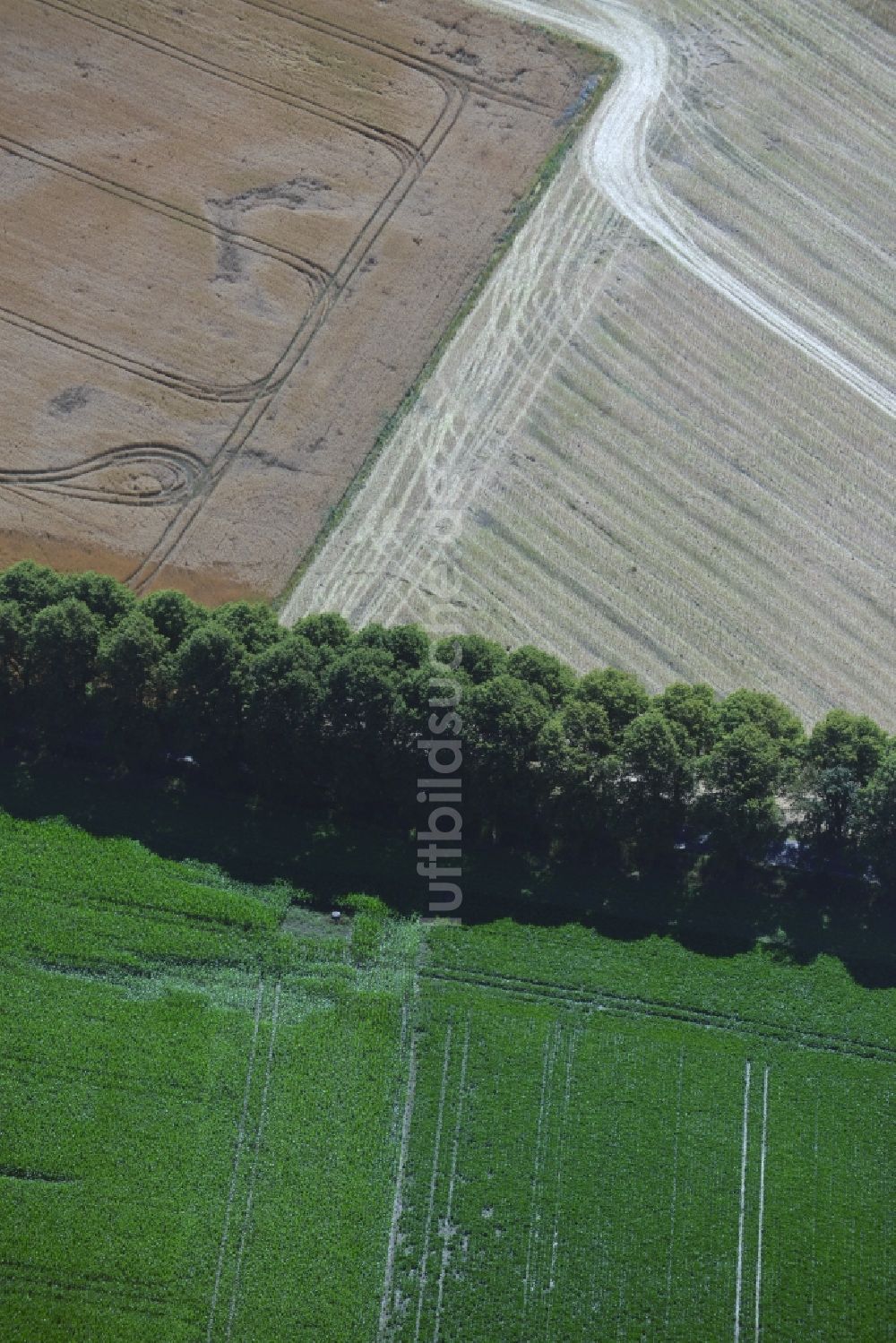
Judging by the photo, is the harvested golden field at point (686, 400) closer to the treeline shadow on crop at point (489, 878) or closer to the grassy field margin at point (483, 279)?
the grassy field margin at point (483, 279)

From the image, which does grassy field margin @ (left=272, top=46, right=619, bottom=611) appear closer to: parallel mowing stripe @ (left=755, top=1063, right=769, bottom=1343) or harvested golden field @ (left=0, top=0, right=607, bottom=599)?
harvested golden field @ (left=0, top=0, right=607, bottom=599)

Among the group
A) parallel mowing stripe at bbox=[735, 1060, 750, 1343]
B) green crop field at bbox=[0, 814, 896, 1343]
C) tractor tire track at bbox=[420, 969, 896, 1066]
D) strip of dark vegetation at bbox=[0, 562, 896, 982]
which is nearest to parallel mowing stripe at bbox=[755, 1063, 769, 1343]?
green crop field at bbox=[0, 814, 896, 1343]

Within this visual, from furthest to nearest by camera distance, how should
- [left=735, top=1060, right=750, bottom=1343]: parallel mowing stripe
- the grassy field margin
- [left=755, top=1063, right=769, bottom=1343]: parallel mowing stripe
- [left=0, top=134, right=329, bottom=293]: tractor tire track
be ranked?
[left=0, top=134, right=329, bottom=293]: tractor tire track < the grassy field margin < [left=755, top=1063, right=769, bottom=1343]: parallel mowing stripe < [left=735, top=1060, right=750, bottom=1343]: parallel mowing stripe

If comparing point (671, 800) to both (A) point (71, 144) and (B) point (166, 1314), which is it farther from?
(A) point (71, 144)

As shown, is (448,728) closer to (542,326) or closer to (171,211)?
(542,326)

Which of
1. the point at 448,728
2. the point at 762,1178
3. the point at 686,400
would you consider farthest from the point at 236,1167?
the point at 686,400

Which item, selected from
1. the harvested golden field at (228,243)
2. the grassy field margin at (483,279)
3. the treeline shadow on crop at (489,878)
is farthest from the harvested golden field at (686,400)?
the treeline shadow on crop at (489,878)
